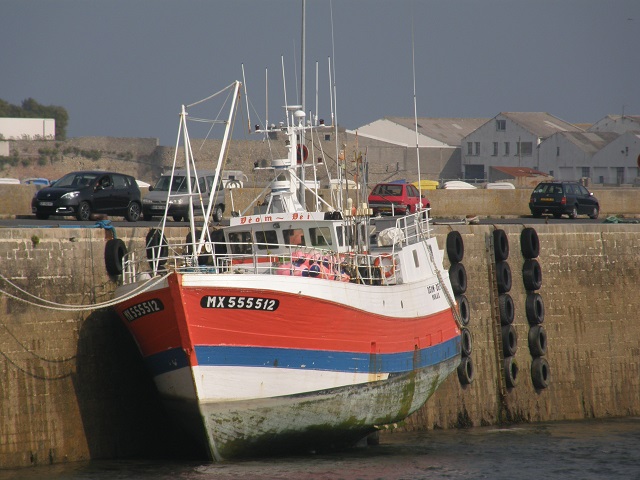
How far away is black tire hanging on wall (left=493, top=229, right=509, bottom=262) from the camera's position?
28.1 m

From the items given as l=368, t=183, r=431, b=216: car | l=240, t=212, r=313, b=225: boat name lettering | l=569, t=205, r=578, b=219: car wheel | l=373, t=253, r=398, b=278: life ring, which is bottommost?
l=373, t=253, r=398, b=278: life ring

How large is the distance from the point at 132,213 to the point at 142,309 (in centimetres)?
1560

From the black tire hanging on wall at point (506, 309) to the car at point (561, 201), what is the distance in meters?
16.8

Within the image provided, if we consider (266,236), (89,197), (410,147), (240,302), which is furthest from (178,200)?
(410,147)

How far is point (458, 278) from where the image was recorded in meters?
26.8

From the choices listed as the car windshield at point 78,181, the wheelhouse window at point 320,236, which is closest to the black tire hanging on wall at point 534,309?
the wheelhouse window at point 320,236

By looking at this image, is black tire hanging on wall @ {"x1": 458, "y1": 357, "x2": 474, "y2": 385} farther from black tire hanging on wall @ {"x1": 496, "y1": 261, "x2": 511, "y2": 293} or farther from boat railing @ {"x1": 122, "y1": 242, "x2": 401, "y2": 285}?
boat railing @ {"x1": 122, "y1": 242, "x2": 401, "y2": 285}

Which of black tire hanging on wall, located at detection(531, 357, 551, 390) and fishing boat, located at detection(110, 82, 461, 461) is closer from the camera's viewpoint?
fishing boat, located at detection(110, 82, 461, 461)

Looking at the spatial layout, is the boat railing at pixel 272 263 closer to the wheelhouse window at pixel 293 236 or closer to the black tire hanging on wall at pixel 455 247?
the wheelhouse window at pixel 293 236

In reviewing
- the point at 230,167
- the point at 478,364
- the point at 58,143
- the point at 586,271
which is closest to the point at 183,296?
the point at 478,364

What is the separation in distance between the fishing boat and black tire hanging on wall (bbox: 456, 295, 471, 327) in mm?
3204

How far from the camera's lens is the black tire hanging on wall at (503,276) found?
27859mm

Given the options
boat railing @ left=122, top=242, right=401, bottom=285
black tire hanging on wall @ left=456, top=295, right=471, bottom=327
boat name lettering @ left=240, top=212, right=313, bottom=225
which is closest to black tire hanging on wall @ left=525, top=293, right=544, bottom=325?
black tire hanging on wall @ left=456, top=295, right=471, bottom=327

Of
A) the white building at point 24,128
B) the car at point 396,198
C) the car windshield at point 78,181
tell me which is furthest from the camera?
the white building at point 24,128
